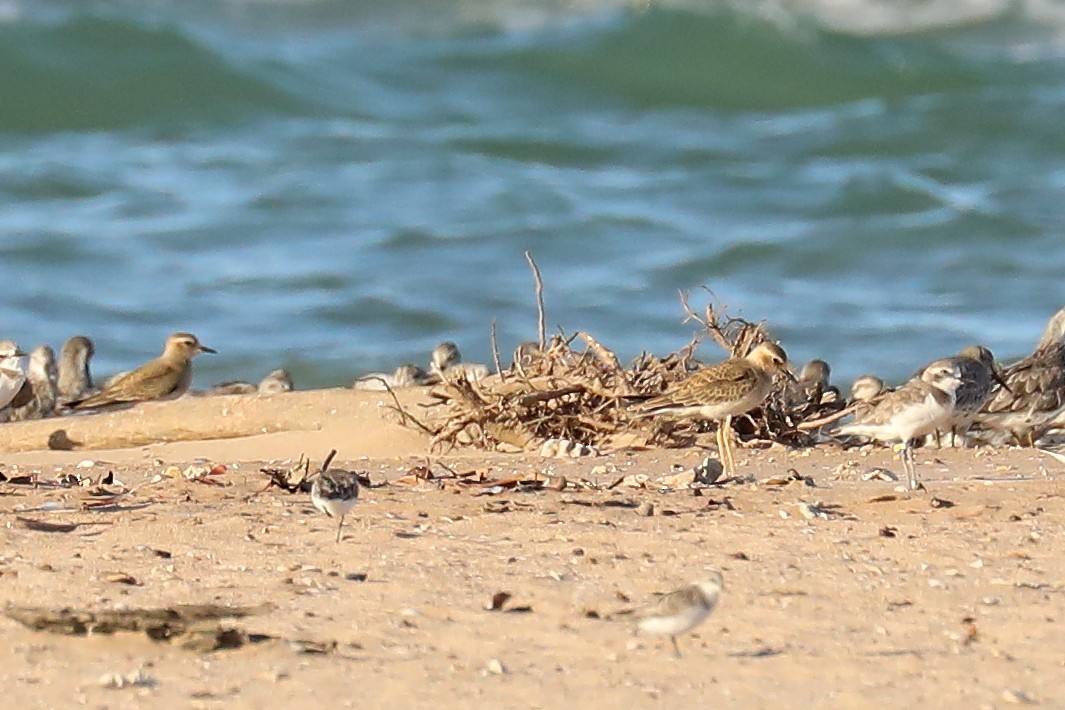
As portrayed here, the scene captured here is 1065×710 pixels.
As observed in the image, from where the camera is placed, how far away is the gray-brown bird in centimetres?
1465

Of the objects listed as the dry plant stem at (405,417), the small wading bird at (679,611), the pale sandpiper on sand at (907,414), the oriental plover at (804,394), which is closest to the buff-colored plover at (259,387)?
the dry plant stem at (405,417)

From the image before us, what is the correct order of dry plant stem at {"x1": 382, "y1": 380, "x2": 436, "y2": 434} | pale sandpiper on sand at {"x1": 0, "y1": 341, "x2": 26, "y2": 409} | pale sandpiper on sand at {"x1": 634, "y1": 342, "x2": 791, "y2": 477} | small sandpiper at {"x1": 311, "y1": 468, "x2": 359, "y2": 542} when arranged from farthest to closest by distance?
pale sandpiper on sand at {"x1": 0, "y1": 341, "x2": 26, "y2": 409}
dry plant stem at {"x1": 382, "y1": 380, "x2": 436, "y2": 434}
pale sandpiper on sand at {"x1": 634, "y1": 342, "x2": 791, "y2": 477}
small sandpiper at {"x1": 311, "y1": 468, "x2": 359, "y2": 542}

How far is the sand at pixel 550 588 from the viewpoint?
17.4 ft

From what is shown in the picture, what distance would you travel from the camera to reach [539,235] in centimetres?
2477

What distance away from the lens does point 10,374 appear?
1216cm

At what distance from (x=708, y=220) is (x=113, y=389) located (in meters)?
12.2

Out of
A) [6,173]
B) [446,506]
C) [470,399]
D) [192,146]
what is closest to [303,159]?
[192,146]

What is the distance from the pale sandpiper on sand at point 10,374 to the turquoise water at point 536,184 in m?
6.20

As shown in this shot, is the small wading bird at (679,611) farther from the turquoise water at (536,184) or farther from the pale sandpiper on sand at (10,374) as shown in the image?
the turquoise water at (536,184)

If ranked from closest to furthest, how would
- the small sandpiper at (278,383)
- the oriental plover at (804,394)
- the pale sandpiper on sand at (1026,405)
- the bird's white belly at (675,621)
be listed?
the bird's white belly at (675,621) → the oriental plover at (804,394) → the pale sandpiper on sand at (1026,405) → the small sandpiper at (278,383)

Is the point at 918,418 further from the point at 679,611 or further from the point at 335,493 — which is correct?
the point at 679,611

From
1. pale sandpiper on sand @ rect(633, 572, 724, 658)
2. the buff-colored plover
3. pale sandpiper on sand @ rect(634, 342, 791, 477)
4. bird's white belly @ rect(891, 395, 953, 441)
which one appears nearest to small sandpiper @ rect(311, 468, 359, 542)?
pale sandpiper on sand @ rect(633, 572, 724, 658)

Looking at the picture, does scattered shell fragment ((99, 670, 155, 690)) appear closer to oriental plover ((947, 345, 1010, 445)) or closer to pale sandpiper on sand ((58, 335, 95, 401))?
oriental plover ((947, 345, 1010, 445))

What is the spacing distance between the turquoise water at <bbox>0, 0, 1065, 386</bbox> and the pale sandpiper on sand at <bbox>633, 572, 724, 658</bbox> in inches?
500
